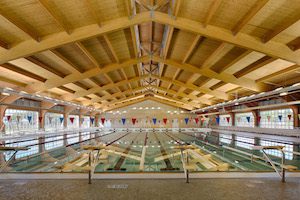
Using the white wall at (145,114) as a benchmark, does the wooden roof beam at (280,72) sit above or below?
above

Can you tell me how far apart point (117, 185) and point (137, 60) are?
927 cm

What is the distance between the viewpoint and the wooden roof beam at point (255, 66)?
30.0 ft

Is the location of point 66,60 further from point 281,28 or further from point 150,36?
point 281,28

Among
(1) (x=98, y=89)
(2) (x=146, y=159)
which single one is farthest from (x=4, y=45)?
(1) (x=98, y=89)

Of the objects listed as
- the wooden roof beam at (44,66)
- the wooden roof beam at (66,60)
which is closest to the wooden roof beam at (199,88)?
the wooden roof beam at (66,60)

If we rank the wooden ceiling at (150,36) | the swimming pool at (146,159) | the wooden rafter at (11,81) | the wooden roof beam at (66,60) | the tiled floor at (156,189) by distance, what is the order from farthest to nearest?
the wooden rafter at (11,81) < the wooden roof beam at (66,60) < the wooden ceiling at (150,36) < the swimming pool at (146,159) < the tiled floor at (156,189)

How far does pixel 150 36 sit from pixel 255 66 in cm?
625

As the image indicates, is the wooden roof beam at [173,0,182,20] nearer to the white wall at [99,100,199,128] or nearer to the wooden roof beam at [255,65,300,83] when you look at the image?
the wooden roof beam at [255,65,300,83]

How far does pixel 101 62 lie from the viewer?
37.7 ft

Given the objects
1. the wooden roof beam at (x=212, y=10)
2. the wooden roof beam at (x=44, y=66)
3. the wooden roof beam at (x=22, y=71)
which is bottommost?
the wooden roof beam at (x=22, y=71)

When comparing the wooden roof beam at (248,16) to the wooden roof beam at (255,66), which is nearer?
the wooden roof beam at (248,16)

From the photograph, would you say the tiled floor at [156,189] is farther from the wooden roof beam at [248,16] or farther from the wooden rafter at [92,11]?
the wooden rafter at [92,11]

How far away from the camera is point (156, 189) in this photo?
3.44 m

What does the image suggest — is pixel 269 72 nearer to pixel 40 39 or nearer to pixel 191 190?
pixel 191 190
